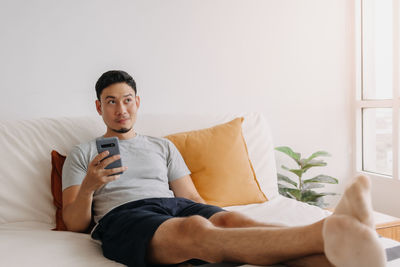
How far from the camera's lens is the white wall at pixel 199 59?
7.13 ft

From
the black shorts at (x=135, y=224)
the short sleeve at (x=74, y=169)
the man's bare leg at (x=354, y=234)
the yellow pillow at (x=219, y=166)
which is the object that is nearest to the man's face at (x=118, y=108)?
the short sleeve at (x=74, y=169)

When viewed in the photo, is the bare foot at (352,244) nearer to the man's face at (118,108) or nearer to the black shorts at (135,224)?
the black shorts at (135,224)

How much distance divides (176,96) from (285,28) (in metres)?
0.97

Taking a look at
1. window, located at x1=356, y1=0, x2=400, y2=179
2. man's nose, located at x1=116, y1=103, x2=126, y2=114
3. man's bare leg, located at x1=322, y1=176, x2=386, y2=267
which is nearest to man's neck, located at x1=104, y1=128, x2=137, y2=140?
man's nose, located at x1=116, y1=103, x2=126, y2=114

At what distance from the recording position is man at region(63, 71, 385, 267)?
34.9 inches

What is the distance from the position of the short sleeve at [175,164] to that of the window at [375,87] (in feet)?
5.39

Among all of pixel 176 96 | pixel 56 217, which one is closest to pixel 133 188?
pixel 56 217

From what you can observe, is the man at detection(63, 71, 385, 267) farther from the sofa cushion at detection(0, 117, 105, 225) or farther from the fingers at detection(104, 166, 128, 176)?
the sofa cushion at detection(0, 117, 105, 225)

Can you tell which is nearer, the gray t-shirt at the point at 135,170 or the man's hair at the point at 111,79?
the gray t-shirt at the point at 135,170

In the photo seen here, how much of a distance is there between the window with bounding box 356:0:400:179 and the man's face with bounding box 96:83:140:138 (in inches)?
73.7

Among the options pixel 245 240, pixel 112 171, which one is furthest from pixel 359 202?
pixel 112 171

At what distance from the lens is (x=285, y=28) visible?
2.80 metres

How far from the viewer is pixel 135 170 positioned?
1.66m

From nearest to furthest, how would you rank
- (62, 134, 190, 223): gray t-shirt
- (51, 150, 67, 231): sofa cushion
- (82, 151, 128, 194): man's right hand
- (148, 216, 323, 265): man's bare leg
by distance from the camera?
(148, 216, 323, 265): man's bare leg, (82, 151, 128, 194): man's right hand, (62, 134, 190, 223): gray t-shirt, (51, 150, 67, 231): sofa cushion
